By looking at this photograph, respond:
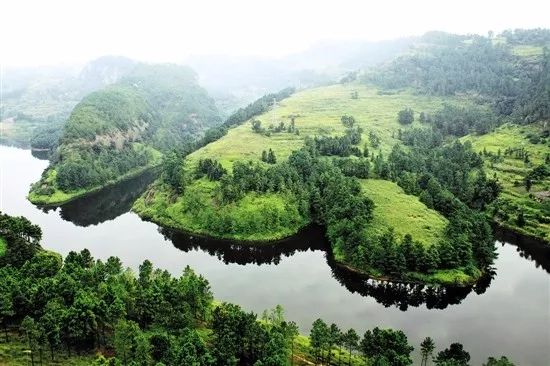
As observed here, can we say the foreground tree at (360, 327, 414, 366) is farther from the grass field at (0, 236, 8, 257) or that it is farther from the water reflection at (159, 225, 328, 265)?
the grass field at (0, 236, 8, 257)

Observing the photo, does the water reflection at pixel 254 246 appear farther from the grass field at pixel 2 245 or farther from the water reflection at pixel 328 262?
the grass field at pixel 2 245

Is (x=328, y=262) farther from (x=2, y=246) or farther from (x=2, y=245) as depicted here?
(x=2, y=245)

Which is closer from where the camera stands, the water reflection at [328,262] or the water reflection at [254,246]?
the water reflection at [328,262]

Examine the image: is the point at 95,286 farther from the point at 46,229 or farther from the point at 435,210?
the point at 435,210

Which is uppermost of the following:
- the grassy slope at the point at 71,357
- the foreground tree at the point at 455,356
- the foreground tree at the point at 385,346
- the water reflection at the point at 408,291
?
the foreground tree at the point at 385,346

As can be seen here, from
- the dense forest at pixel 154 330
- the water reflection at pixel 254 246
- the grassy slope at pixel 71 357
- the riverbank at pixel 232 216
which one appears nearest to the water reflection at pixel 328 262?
the water reflection at pixel 254 246

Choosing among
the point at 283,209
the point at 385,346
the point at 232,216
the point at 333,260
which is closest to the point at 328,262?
the point at 333,260
